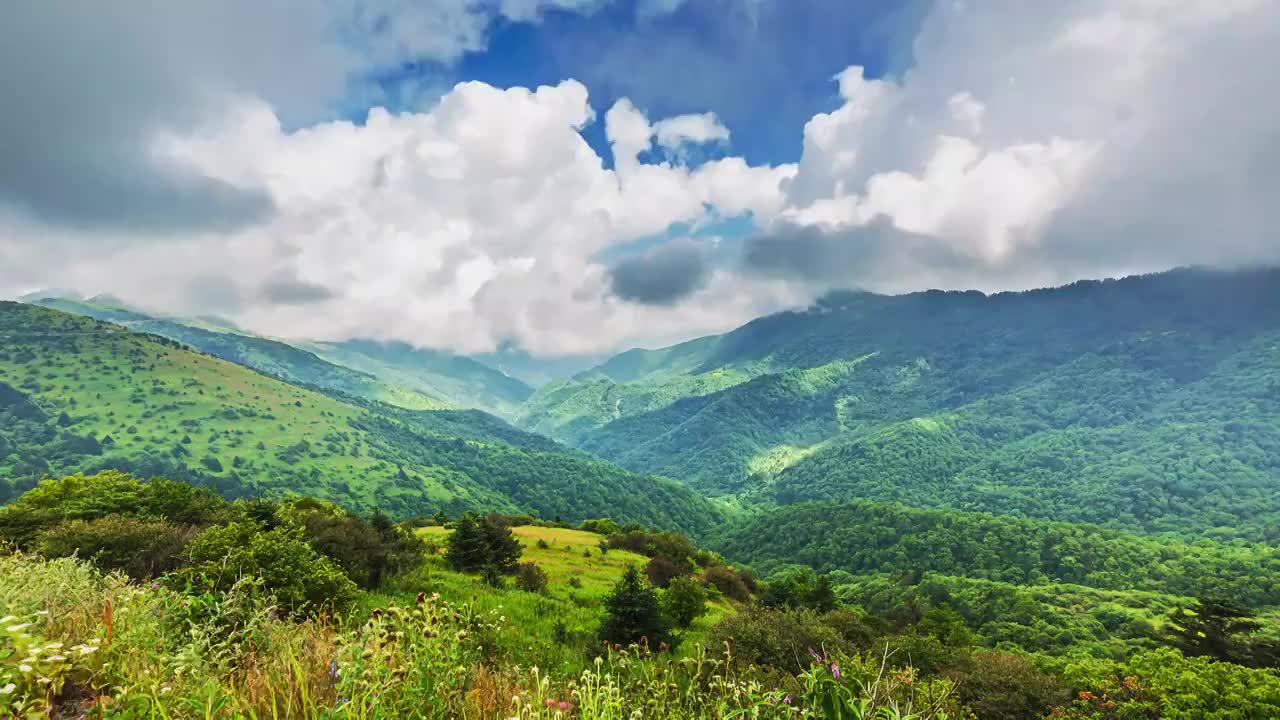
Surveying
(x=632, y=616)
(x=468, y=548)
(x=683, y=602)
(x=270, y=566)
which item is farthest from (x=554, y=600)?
(x=270, y=566)

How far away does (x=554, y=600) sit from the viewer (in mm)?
25156

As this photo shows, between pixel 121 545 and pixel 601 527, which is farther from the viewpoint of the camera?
pixel 601 527

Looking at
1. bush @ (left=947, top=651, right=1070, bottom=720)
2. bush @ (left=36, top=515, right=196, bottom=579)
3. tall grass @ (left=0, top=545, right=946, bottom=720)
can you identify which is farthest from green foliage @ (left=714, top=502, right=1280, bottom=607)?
tall grass @ (left=0, top=545, right=946, bottom=720)

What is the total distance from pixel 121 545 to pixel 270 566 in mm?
7439

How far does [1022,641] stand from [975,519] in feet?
296

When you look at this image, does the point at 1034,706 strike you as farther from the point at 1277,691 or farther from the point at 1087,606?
the point at 1087,606

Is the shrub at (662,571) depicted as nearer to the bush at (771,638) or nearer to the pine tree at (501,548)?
the pine tree at (501,548)

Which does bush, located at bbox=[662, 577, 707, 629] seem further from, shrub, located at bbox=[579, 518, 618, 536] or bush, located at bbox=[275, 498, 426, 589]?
shrub, located at bbox=[579, 518, 618, 536]

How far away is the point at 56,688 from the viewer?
424cm

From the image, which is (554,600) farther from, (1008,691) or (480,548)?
(1008,691)

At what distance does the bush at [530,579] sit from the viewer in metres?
28.2

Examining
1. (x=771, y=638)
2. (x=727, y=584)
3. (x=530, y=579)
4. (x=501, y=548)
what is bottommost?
(x=727, y=584)

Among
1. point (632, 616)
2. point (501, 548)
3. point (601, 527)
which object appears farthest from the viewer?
point (601, 527)

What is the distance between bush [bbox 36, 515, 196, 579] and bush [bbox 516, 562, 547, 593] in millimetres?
15999
